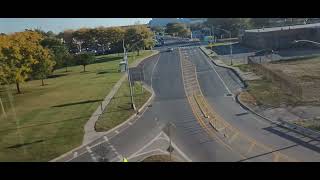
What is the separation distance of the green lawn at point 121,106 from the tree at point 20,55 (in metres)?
2.67

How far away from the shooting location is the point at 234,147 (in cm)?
959

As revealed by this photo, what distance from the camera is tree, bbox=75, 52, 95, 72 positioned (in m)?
10.5

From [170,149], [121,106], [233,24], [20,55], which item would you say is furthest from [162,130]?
[20,55]

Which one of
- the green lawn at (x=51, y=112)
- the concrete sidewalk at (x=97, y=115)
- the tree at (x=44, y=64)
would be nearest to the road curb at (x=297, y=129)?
the concrete sidewalk at (x=97, y=115)

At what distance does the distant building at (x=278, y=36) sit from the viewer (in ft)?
33.9

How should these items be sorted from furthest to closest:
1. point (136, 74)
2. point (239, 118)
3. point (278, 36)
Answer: point (136, 74)
point (239, 118)
point (278, 36)

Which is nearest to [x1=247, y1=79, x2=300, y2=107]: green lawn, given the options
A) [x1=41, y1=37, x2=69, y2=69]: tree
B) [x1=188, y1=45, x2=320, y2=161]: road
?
[x1=188, y1=45, x2=320, y2=161]: road

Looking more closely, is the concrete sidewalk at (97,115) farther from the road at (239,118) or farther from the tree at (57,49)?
the road at (239,118)

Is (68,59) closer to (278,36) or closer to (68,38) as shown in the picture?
(68,38)

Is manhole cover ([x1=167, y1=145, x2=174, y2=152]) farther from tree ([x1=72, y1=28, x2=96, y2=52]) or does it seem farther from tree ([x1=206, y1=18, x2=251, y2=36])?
tree ([x1=72, y1=28, x2=96, y2=52])

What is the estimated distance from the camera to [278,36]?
11336 mm

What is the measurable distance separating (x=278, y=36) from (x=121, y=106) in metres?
5.43

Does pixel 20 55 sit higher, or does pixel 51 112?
pixel 20 55
